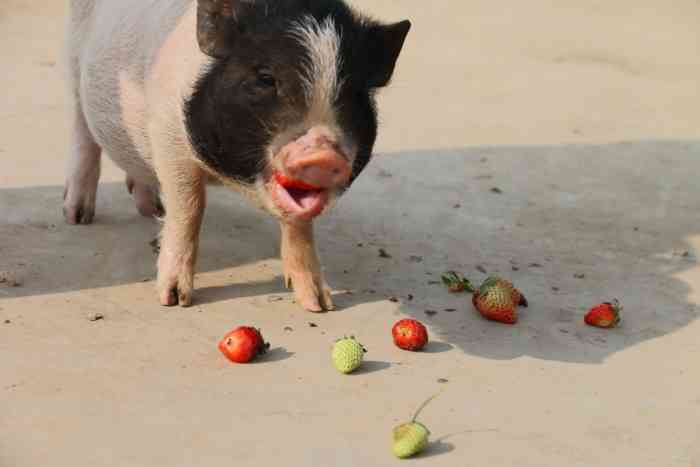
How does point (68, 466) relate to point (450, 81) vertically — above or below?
above

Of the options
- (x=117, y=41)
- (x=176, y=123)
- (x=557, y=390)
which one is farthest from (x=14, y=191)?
(x=557, y=390)

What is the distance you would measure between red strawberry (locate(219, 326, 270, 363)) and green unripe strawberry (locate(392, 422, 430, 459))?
2.40ft

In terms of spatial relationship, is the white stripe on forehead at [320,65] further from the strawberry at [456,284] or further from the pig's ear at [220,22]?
the strawberry at [456,284]

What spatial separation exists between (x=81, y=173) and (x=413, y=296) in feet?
5.49

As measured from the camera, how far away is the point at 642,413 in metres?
4.03

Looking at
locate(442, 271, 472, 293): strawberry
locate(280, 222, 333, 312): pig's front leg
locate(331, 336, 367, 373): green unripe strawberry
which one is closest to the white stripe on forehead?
locate(331, 336, 367, 373): green unripe strawberry

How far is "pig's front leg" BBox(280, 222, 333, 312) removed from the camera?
4777mm

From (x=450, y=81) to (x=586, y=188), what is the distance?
1.95 m

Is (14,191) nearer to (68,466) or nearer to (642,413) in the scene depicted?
(68,466)

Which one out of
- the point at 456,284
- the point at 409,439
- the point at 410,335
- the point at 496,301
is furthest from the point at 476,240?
the point at 409,439

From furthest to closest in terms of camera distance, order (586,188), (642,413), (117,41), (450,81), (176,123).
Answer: (450,81) → (586,188) → (117,41) → (176,123) → (642,413)

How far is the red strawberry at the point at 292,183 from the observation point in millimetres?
3963

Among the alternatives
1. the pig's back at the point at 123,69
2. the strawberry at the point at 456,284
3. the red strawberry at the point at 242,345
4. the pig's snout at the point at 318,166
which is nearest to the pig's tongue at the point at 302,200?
the pig's snout at the point at 318,166

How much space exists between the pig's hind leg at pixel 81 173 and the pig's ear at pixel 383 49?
180 centimetres
